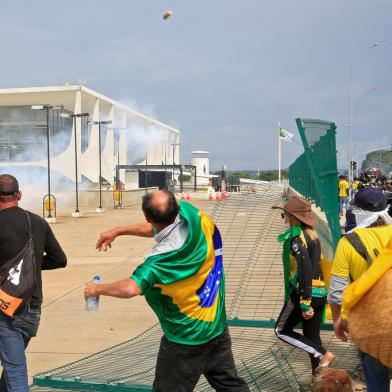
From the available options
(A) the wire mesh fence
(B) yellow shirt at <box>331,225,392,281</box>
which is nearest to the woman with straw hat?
(A) the wire mesh fence

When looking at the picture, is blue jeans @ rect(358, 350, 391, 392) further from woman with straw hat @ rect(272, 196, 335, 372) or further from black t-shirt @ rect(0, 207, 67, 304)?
black t-shirt @ rect(0, 207, 67, 304)

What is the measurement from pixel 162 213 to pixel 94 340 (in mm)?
3537

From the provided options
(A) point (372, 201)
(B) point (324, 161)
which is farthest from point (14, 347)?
(B) point (324, 161)

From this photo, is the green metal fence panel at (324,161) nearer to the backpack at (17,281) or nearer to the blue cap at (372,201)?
the blue cap at (372,201)

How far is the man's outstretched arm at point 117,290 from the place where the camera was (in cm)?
280

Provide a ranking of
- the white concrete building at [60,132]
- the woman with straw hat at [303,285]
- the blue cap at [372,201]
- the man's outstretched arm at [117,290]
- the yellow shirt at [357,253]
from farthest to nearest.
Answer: the white concrete building at [60,132]
the woman with straw hat at [303,285]
the blue cap at [372,201]
the yellow shirt at [357,253]
the man's outstretched arm at [117,290]

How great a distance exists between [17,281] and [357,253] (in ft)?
6.97

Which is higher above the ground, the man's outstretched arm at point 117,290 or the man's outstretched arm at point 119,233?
the man's outstretched arm at point 119,233

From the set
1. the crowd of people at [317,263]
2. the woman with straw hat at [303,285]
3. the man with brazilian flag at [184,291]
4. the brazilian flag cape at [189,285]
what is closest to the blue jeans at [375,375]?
the crowd of people at [317,263]

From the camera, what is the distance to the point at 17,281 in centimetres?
364

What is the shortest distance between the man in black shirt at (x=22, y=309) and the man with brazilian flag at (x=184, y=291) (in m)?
1.03

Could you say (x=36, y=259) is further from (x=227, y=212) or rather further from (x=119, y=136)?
(x=119, y=136)

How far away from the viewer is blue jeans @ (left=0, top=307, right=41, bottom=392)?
3.68m

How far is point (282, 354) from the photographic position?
5164mm
